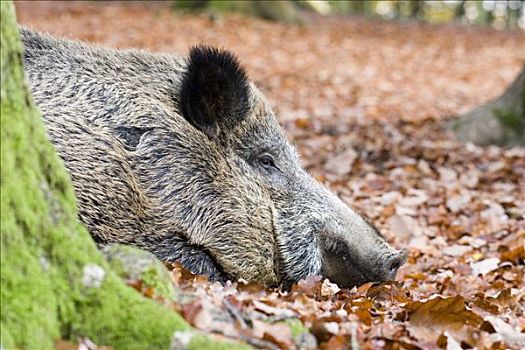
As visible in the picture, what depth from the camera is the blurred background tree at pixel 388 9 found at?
85.7ft

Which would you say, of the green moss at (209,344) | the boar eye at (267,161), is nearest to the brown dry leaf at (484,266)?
the boar eye at (267,161)

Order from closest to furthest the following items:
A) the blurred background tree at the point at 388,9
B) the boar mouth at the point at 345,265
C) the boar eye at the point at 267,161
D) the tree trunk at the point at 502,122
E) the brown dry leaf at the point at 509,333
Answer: the brown dry leaf at the point at 509,333, the boar mouth at the point at 345,265, the boar eye at the point at 267,161, the tree trunk at the point at 502,122, the blurred background tree at the point at 388,9

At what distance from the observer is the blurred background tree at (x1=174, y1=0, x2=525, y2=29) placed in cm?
2611

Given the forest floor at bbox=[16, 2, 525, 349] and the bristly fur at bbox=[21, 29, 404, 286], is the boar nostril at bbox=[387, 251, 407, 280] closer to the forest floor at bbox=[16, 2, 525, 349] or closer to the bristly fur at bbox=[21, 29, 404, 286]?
the bristly fur at bbox=[21, 29, 404, 286]

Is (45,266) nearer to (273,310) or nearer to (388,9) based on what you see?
(273,310)

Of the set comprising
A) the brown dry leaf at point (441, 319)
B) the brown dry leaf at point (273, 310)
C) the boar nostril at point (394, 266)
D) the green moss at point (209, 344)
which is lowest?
Answer: the boar nostril at point (394, 266)

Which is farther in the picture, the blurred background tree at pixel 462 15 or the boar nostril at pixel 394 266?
the blurred background tree at pixel 462 15

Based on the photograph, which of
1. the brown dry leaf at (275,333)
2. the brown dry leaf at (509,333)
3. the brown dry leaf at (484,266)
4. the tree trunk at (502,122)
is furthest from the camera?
the tree trunk at (502,122)

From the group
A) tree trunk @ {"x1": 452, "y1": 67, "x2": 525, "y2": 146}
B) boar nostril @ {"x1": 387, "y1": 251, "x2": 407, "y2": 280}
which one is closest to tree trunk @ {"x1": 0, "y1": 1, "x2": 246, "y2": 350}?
boar nostril @ {"x1": 387, "y1": 251, "x2": 407, "y2": 280}

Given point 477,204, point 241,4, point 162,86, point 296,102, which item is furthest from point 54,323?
point 241,4

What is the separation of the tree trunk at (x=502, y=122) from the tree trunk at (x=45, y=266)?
922 centimetres

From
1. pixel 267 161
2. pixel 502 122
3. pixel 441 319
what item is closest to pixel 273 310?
pixel 441 319

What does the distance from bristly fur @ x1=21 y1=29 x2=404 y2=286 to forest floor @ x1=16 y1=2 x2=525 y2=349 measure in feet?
1.47

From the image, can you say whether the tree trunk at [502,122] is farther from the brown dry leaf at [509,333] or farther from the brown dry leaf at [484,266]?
the brown dry leaf at [509,333]
